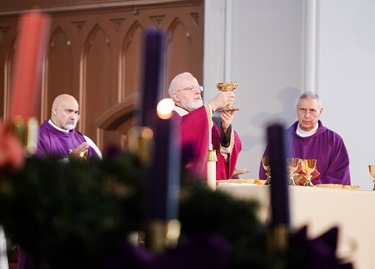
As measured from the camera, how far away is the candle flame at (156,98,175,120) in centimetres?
62

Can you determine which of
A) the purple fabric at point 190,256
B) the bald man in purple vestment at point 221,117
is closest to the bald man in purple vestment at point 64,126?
the bald man in purple vestment at point 221,117

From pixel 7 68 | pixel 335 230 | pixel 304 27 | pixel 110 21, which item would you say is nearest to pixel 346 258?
pixel 335 230

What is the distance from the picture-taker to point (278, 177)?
2.13 feet

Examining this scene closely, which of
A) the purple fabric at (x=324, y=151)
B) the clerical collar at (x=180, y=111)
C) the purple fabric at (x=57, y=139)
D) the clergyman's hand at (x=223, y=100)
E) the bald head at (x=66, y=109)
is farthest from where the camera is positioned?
the bald head at (x=66, y=109)

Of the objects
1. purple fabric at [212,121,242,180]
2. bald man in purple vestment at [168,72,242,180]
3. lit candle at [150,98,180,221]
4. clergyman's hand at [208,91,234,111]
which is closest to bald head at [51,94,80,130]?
bald man in purple vestment at [168,72,242,180]

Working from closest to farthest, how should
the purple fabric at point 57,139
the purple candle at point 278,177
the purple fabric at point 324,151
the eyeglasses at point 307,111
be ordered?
the purple candle at point 278,177 → the purple fabric at point 324,151 → the eyeglasses at point 307,111 → the purple fabric at point 57,139

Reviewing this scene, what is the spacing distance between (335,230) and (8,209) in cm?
27

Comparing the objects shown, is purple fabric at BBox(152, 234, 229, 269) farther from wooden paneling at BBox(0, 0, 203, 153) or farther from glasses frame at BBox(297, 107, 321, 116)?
wooden paneling at BBox(0, 0, 203, 153)

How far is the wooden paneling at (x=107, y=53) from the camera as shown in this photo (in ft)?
30.4

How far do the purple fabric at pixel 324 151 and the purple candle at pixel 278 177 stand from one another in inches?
283

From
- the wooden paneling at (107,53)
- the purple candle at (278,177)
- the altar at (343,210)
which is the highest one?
the wooden paneling at (107,53)

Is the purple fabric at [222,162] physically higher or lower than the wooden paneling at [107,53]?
lower

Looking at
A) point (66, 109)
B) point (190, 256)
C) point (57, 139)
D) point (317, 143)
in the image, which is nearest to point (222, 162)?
point (317, 143)

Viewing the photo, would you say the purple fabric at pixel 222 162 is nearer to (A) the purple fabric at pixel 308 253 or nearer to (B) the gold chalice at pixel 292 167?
(B) the gold chalice at pixel 292 167
